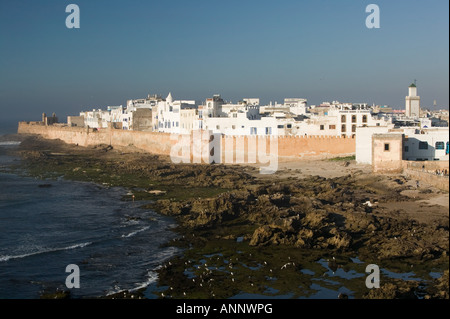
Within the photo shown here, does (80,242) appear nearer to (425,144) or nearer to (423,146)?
(423,146)

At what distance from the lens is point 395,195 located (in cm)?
2462

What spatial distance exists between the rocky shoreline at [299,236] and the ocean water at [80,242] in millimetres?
1041

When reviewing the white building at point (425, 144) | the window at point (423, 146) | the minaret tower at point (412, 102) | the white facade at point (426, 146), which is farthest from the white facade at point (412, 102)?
the window at point (423, 146)

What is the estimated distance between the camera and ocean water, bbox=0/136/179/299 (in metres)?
15.9

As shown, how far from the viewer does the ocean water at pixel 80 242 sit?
1587 centimetres

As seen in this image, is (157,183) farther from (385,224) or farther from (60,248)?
(385,224)

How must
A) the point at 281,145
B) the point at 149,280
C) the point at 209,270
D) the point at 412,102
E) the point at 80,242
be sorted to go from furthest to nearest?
the point at 412,102 < the point at 281,145 < the point at 80,242 < the point at 209,270 < the point at 149,280

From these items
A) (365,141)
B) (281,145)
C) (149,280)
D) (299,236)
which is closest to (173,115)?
(281,145)

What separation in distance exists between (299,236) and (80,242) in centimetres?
854

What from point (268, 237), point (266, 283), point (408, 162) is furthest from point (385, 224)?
point (408, 162)

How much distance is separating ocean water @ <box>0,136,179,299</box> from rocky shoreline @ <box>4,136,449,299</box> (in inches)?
41.0

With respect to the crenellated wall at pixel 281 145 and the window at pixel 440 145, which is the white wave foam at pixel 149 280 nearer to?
the window at pixel 440 145

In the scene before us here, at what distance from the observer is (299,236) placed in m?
19.0
